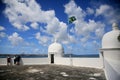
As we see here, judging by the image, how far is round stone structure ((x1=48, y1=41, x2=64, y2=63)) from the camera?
24859mm

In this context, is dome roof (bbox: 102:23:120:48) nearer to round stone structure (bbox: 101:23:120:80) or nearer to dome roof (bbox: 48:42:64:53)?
round stone structure (bbox: 101:23:120:80)

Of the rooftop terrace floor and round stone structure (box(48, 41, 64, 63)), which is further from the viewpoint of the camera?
round stone structure (box(48, 41, 64, 63))

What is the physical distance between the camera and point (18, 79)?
41.4ft

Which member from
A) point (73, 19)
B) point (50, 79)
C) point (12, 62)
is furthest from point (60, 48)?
point (50, 79)

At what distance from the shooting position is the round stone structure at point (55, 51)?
24.9 meters

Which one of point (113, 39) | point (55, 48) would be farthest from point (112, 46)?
point (55, 48)

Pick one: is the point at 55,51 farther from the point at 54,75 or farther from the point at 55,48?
the point at 54,75

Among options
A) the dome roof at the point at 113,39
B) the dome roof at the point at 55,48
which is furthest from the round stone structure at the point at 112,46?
the dome roof at the point at 55,48

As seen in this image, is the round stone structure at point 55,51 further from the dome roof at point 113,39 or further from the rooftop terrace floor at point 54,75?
the dome roof at point 113,39

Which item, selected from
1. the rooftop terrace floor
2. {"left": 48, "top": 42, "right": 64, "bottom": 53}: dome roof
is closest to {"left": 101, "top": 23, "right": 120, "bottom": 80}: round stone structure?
the rooftop terrace floor

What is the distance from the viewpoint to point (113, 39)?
15.4 metres

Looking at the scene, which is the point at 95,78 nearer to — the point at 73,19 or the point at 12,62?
the point at 12,62

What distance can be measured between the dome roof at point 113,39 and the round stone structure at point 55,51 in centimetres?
947

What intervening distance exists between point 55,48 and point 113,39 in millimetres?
11008
